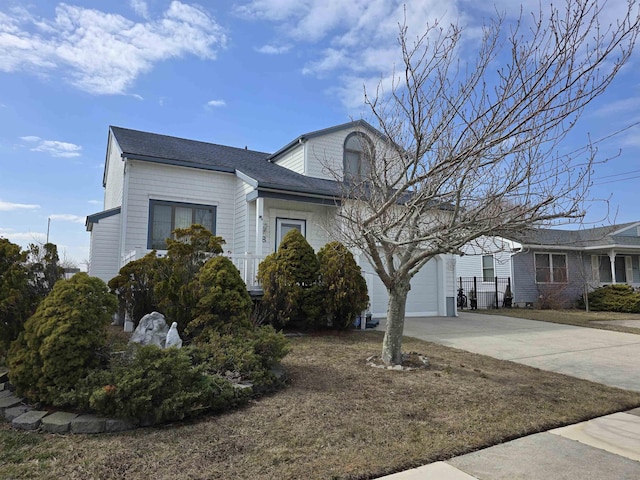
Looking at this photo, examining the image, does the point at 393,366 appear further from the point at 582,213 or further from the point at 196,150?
the point at 196,150

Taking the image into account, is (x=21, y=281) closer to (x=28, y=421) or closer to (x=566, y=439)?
(x=28, y=421)

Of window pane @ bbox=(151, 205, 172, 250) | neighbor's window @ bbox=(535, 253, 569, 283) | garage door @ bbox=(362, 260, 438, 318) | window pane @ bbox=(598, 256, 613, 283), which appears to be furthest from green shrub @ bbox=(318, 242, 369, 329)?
window pane @ bbox=(598, 256, 613, 283)

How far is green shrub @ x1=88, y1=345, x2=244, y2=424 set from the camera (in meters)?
3.56

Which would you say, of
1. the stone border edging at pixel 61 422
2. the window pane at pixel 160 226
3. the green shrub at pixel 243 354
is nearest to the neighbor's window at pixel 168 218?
the window pane at pixel 160 226

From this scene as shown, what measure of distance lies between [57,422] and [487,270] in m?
21.1

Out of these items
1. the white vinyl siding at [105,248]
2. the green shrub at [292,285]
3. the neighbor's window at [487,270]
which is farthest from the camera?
the neighbor's window at [487,270]

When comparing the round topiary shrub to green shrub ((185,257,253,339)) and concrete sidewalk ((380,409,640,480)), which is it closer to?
green shrub ((185,257,253,339))

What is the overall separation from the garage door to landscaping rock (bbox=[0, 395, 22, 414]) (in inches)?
377

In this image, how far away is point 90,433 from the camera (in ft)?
11.3

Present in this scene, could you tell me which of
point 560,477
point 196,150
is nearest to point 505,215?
point 560,477

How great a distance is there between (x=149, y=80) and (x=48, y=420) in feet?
30.4

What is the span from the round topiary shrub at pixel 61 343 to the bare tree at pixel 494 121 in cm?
337

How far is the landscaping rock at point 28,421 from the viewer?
11.6ft

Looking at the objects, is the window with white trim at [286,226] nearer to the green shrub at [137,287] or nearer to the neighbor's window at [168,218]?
the neighbor's window at [168,218]
